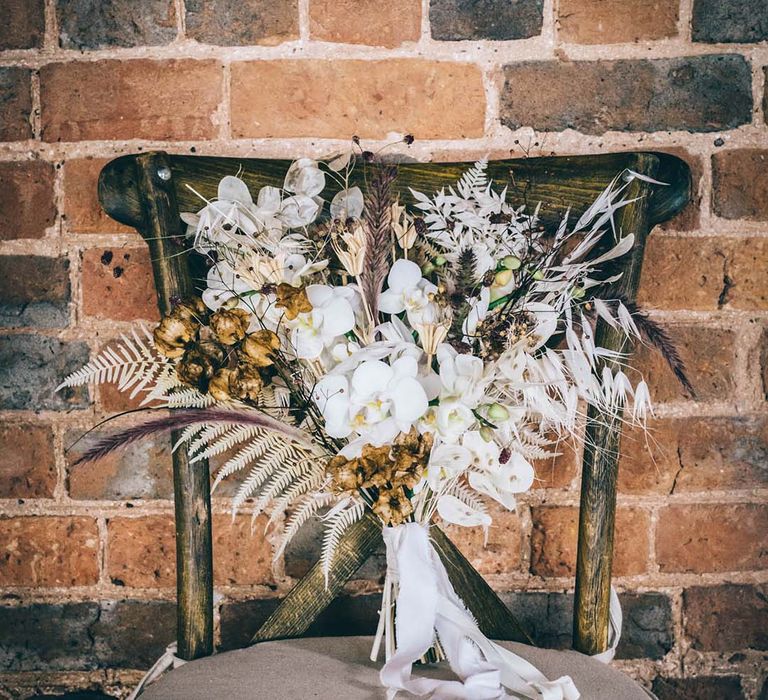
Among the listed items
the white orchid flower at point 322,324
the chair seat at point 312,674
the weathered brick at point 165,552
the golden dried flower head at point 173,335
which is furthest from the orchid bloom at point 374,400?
the weathered brick at point 165,552

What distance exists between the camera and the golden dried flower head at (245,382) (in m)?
0.61

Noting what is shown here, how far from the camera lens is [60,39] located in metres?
0.90

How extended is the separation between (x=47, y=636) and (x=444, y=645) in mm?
662

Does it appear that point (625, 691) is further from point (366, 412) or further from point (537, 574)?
point (366, 412)

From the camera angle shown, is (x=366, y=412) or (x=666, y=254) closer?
(x=366, y=412)

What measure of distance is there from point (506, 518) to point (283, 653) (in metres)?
0.39

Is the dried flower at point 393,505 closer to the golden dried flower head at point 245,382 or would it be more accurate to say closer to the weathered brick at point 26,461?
the golden dried flower head at point 245,382

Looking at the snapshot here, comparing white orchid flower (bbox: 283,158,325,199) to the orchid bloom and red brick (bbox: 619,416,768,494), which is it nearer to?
the orchid bloom

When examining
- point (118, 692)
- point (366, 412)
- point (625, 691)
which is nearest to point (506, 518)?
point (625, 691)

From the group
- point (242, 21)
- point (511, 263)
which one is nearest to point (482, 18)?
point (242, 21)

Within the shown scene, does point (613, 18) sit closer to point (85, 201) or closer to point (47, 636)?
point (85, 201)

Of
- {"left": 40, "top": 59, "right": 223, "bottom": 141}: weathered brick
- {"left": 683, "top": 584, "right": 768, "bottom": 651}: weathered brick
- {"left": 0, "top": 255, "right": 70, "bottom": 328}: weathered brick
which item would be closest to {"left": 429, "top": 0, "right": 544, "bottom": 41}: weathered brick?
{"left": 40, "top": 59, "right": 223, "bottom": 141}: weathered brick

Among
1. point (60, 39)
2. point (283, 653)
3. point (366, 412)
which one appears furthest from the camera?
point (60, 39)

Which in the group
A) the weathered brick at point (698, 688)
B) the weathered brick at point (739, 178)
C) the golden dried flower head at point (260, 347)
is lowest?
the weathered brick at point (698, 688)
